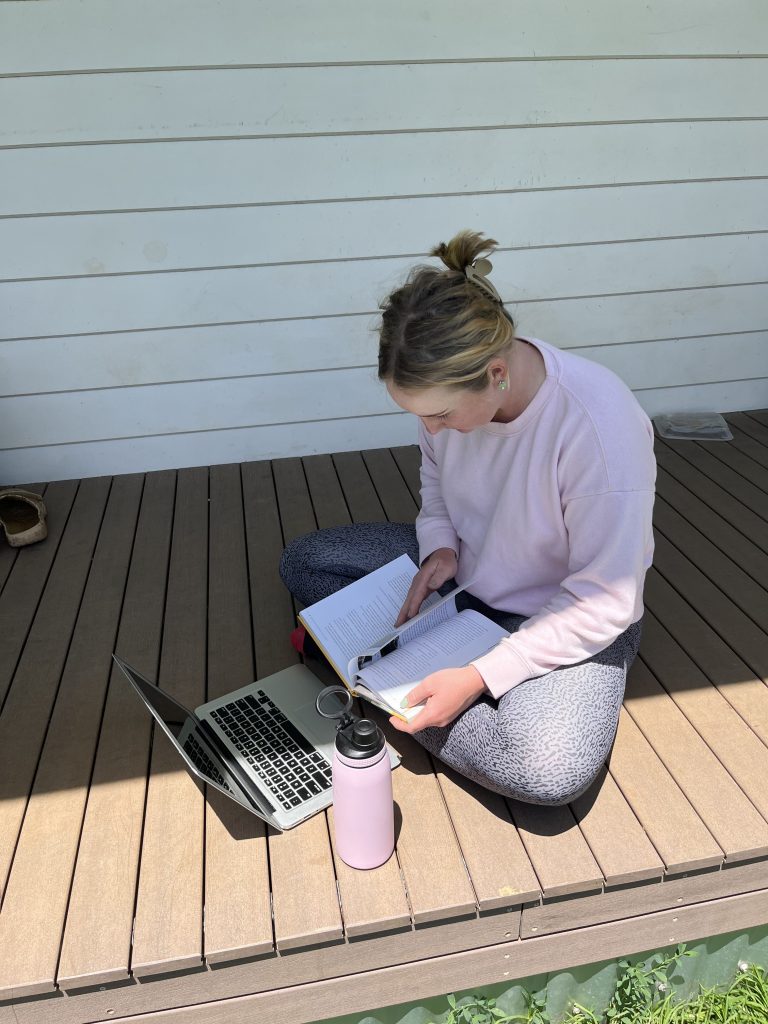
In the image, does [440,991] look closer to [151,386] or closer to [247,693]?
[247,693]

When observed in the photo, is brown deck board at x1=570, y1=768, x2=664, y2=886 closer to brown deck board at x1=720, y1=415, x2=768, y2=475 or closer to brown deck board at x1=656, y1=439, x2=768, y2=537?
brown deck board at x1=656, y1=439, x2=768, y2=537

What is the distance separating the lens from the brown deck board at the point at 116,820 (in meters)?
1.26

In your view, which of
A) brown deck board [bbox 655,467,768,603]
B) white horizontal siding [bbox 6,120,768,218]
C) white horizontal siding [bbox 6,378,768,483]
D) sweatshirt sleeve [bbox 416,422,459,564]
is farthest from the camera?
white horizontal siding [bbox 6,378,768,483]

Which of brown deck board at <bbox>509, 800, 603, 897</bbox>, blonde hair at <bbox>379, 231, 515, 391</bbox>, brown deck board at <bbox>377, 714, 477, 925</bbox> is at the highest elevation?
blonde hair at <bbox>379, 231, 515, 391</bbox>

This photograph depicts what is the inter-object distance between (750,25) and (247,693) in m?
2.69

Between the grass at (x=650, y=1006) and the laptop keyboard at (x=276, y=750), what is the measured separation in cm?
49

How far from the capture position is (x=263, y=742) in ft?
5.24

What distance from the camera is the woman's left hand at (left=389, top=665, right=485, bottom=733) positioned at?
1.38 meters

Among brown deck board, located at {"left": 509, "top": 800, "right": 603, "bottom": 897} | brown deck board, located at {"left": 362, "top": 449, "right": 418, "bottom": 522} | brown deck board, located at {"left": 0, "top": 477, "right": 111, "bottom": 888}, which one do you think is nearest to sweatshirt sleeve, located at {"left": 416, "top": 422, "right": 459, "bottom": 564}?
brown deck board, located at {"left": 509, "top": 800, "right": 603, "bottom": 897}

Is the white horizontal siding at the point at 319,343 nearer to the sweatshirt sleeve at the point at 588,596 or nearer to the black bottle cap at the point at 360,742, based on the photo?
the sweatshirt sleeve at the point at 588,596

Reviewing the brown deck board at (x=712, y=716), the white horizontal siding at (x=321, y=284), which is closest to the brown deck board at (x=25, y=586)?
the white horizontal siding at (x=321, y=284)

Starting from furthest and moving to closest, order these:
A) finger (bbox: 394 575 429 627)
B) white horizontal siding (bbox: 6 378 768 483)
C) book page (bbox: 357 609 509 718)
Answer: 1. white horizontal siding (bbox: 6 378 768 483)
2. finger (bbox: 394 575 429 627)
3. book page (bbox: 357 609 509 718)

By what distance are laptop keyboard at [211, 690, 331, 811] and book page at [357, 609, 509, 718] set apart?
22 centimetres

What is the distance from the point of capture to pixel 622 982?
151cm
